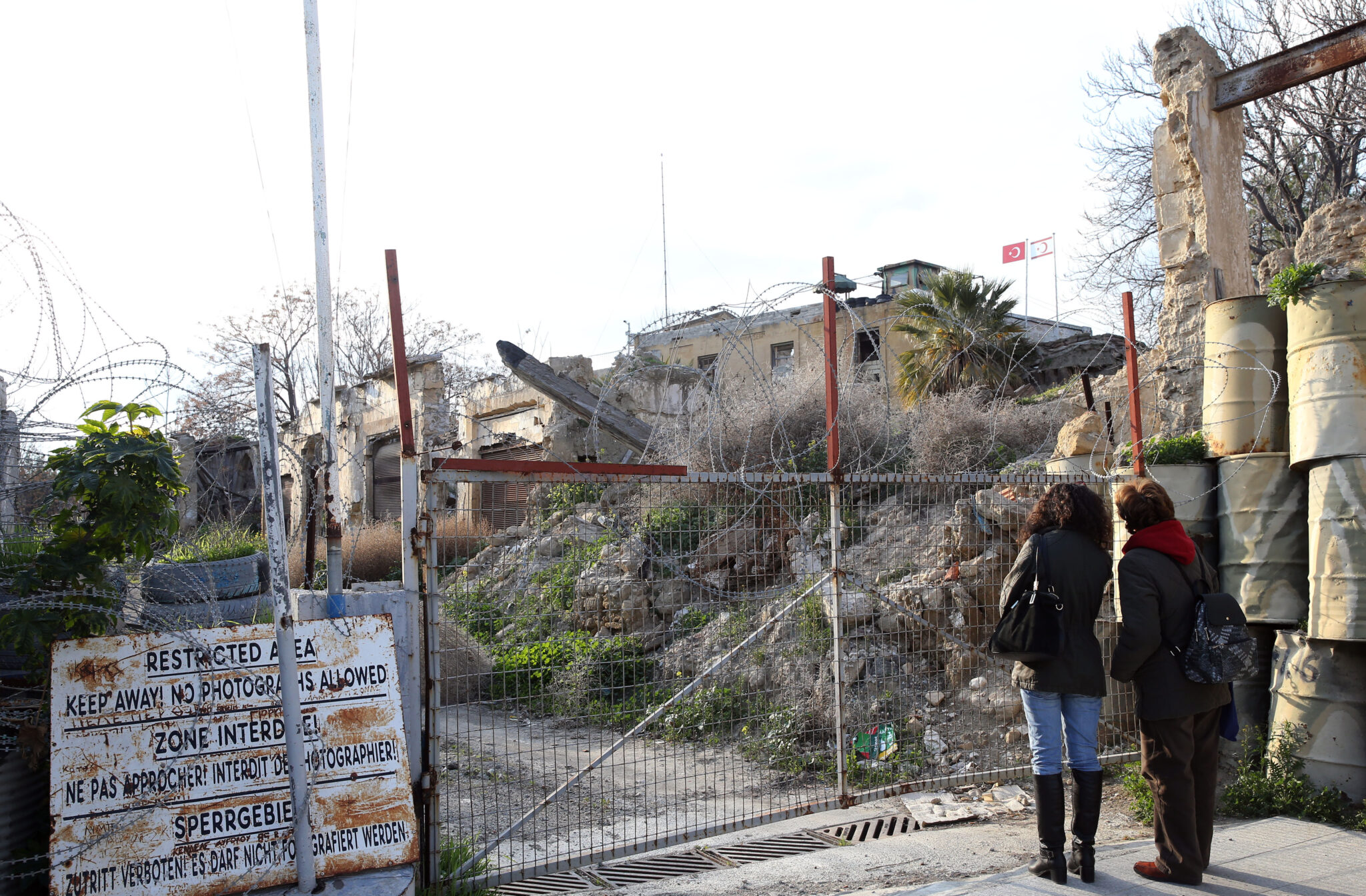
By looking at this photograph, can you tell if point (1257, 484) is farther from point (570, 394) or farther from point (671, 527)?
point (570, 394)

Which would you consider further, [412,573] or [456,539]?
[456,539]

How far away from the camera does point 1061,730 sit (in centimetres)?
397

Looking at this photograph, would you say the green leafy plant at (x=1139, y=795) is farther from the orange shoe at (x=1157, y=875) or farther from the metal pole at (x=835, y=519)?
the metal pole at (x=835, y=519)

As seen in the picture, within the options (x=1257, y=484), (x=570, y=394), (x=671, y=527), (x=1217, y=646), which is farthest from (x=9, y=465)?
(x=570, y=394)

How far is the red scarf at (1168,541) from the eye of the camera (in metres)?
4.10

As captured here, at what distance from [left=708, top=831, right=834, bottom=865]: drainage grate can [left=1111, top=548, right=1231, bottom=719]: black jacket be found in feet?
5.75

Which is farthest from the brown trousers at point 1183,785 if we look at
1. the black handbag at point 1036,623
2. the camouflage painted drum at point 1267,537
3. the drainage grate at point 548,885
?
the drainage grate at point 548,885

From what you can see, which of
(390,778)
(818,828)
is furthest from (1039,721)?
(390,778)

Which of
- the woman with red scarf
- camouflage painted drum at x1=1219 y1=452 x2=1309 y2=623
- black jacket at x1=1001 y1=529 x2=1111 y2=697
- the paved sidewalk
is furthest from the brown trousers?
camouflage painted drum at x1=1219 y1=452 x2=1309 y2=623

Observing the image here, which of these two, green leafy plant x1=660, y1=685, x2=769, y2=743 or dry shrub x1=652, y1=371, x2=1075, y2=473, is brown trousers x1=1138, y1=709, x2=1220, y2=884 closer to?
green leafy plant x1=660, y1=685, x2=769, y2=743

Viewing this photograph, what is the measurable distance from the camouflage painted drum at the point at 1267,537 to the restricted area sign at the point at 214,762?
4713 mm

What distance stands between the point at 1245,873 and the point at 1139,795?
88cm

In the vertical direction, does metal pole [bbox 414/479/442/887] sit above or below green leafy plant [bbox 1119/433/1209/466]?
below

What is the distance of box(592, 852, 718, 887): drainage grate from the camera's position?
425 centimetres
